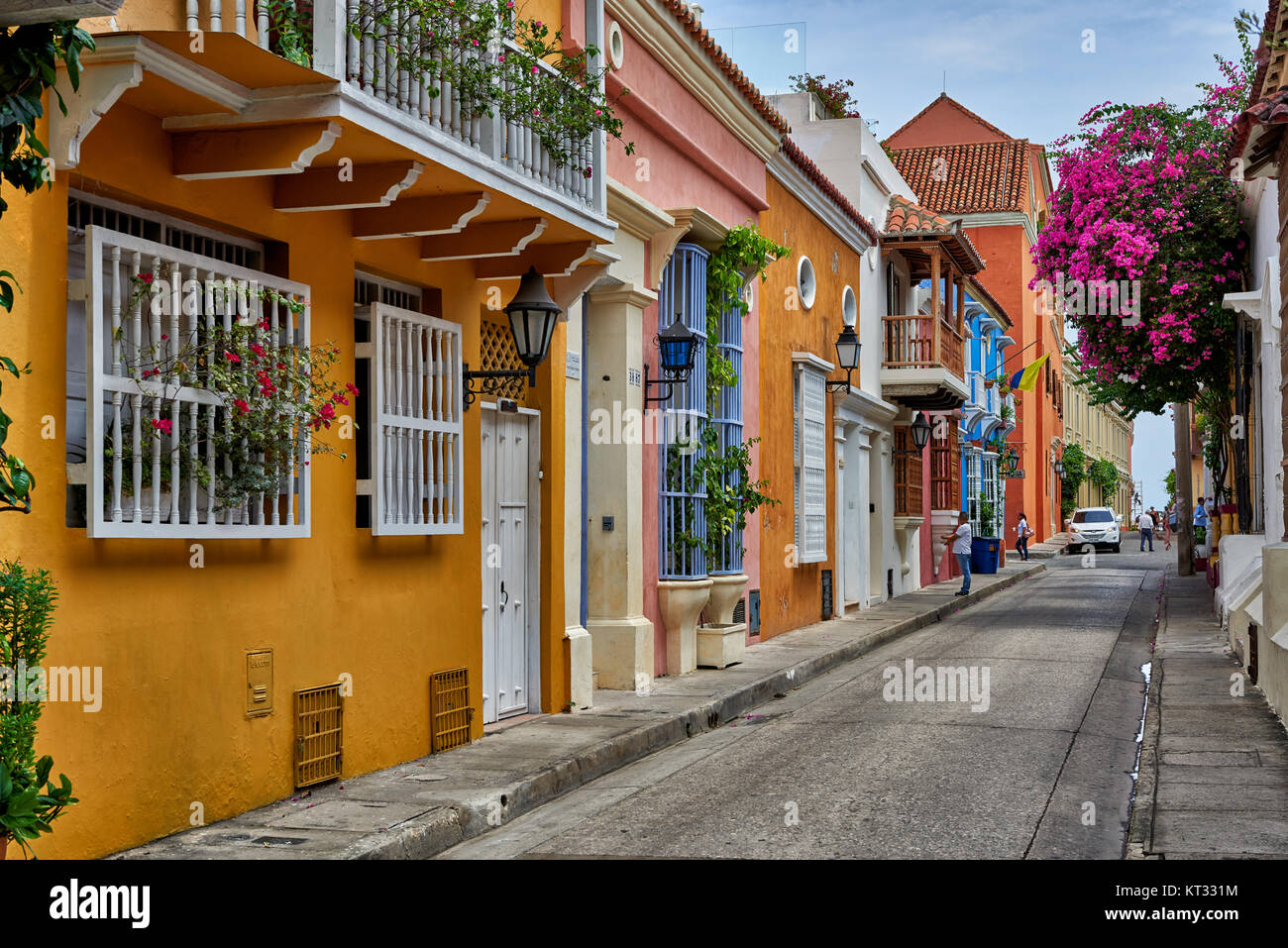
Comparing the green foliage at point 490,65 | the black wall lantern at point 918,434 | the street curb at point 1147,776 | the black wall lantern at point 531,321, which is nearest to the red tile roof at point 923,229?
the black wall lantern at point 918,434

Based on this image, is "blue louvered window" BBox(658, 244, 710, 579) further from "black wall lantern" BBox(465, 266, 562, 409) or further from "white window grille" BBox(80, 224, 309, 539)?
"white window grille" BBox(80, 224, 309, 539)

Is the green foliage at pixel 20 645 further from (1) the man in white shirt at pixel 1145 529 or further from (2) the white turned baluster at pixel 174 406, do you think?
(1) the man in white shirt at pixel 1145 529

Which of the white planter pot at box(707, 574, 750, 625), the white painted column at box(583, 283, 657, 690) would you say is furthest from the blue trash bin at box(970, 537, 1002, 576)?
the white painted column at box(583, 283, 657, 690)

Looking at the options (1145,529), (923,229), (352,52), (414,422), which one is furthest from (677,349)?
(1145,529)

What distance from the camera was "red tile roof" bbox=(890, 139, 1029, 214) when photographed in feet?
142

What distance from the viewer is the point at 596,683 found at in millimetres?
12523

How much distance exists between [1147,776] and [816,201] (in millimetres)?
12236

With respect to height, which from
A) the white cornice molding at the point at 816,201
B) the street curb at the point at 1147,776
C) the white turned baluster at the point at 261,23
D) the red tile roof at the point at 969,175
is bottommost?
the street curb at the point at 1147,776

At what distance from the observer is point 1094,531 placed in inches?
1813

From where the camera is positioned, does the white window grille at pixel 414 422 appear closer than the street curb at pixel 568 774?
No

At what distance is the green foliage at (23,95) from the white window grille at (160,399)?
0.89 m

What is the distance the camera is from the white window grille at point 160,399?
239 inches
